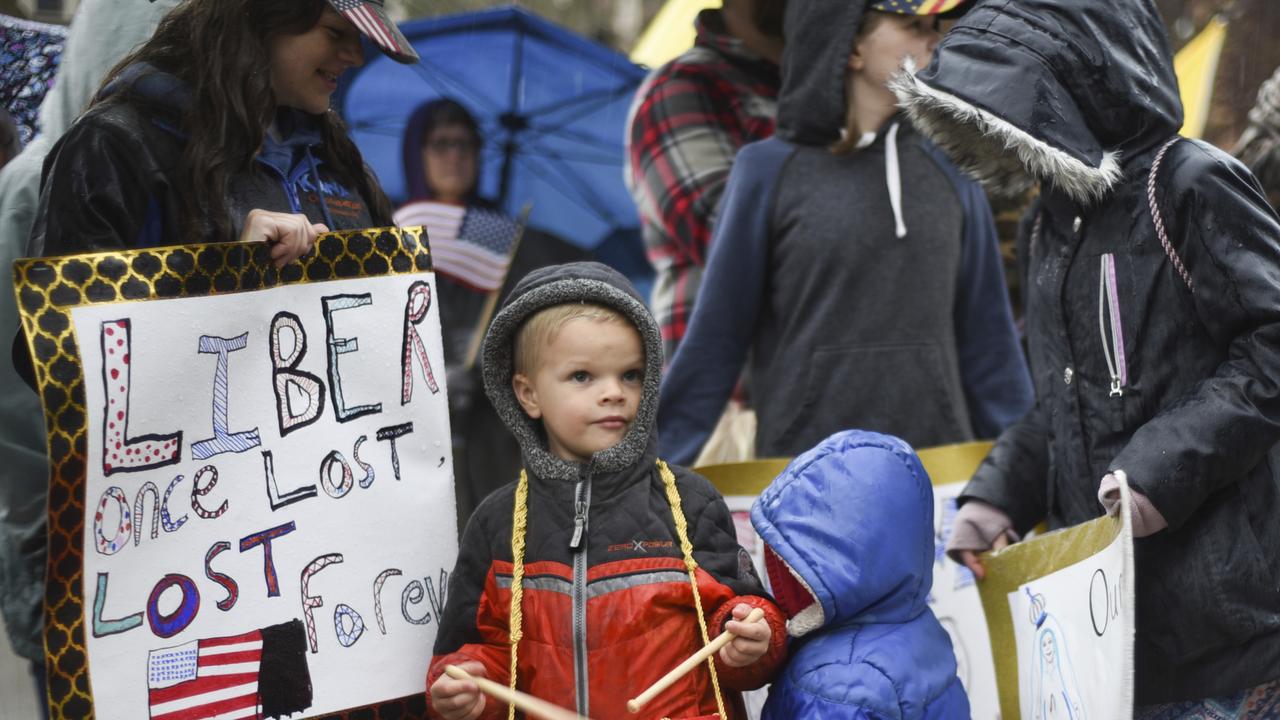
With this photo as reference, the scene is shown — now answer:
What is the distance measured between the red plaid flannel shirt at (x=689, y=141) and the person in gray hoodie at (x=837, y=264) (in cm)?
55

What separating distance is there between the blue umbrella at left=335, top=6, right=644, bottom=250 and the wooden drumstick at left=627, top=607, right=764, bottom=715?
4359mm

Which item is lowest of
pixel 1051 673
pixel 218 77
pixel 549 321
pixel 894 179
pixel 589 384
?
pixel 1051 673

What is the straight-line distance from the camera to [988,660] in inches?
138

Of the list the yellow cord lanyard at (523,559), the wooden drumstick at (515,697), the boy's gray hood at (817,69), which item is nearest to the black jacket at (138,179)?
the yellow cord lanyard at (523,559)

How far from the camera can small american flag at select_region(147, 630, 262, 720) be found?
8.72 ft

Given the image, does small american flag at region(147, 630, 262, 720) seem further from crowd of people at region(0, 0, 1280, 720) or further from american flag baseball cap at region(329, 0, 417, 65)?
american flag baseball cap at region(329, 0, 417, 65)

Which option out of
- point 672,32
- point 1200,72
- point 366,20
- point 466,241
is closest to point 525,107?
point 466,241

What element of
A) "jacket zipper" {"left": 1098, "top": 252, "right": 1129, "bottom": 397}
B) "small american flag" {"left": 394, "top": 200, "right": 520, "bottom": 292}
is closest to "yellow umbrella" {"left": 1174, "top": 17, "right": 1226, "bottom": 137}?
"small american flag" {"left": 394, "top": 200, "right": 520, "bottom": 292}

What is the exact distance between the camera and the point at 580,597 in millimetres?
2684

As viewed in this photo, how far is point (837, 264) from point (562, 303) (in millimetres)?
1186

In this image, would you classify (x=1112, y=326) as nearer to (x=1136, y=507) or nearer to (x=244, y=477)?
(x=1136, y=507)

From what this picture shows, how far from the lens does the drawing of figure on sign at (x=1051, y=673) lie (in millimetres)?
2578

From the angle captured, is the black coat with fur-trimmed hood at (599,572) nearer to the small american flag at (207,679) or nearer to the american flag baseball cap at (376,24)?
the small american flag at (207,679)

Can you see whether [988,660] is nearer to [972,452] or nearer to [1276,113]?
[972,452]
